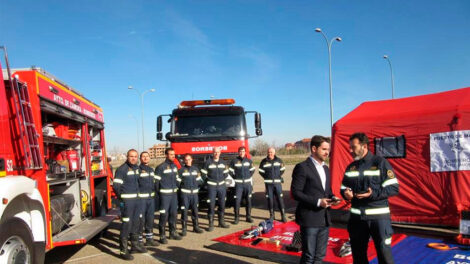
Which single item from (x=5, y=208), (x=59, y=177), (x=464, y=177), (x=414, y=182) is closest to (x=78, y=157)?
(x=59, y=177)

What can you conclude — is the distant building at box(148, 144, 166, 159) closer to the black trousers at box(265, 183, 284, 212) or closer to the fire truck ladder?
the black trousers at box(265, 183, 284, 212)

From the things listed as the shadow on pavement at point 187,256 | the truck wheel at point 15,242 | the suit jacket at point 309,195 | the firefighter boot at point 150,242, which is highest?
the suit jacket at point 309,195

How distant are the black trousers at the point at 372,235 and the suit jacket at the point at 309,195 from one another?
1.32ft

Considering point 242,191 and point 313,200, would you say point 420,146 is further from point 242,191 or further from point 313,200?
point 313,200

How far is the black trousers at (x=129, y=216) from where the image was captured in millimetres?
6164

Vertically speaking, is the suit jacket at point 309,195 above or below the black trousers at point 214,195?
above

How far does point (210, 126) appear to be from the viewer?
1023 cm

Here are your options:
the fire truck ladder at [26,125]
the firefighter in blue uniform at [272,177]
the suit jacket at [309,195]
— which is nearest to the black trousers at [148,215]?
the fire truck ladder at [26,125]

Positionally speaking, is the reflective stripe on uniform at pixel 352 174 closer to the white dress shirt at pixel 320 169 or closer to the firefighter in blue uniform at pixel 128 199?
the white dress shirt at pixel 320 169

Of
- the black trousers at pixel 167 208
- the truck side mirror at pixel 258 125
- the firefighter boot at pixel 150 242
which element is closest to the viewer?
the firefighter boot at pixel 150 242

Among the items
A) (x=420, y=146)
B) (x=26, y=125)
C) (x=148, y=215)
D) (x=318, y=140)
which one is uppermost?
(x=26, y=125)

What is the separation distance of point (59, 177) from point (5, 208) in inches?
91.5

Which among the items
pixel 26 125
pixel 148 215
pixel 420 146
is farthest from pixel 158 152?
pixel 26 125

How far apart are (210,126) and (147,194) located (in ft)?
13.2
